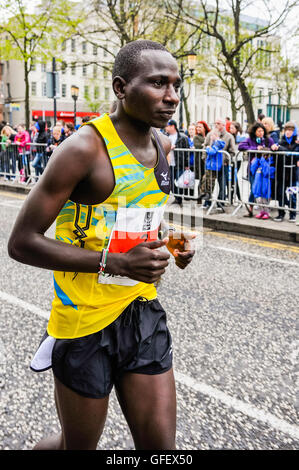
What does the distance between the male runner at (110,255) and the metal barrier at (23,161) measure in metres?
11.7

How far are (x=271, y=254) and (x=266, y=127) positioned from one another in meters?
3.37

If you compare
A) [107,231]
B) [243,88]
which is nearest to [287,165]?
[107,231]

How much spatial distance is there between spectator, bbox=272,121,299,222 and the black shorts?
24.4 feet

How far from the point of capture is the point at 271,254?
7422mm

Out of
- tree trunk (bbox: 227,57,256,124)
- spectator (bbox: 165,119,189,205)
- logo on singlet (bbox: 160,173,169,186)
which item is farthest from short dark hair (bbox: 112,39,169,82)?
tree trunk (bbox: 227,57,256,124)

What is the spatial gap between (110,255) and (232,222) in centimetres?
764

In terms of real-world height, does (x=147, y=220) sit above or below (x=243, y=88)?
below

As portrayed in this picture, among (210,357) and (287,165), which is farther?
(287,165)

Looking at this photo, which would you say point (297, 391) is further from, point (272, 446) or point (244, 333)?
point (244, 333)

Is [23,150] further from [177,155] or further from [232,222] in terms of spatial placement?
[232,222]

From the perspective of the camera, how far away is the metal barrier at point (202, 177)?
1002cm

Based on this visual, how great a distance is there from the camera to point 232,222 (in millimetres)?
9211

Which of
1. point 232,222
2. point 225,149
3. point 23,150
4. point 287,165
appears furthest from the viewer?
point 23,150

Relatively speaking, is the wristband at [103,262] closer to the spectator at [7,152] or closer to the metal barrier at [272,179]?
the metal barrier at [272,179]
